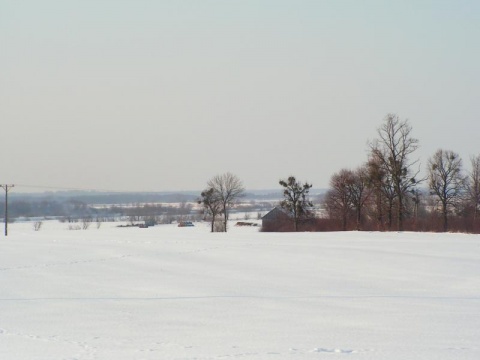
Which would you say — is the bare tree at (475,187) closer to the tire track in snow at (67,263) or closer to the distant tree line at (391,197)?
the distant tree line at (391,197)

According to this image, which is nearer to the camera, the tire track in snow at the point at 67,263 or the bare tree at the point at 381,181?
the tire track in snow at the point at 67,263

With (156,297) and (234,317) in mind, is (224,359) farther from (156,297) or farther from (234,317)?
(156,297)

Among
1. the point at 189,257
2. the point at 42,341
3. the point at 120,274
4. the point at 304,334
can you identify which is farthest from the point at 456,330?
the point at 189,257

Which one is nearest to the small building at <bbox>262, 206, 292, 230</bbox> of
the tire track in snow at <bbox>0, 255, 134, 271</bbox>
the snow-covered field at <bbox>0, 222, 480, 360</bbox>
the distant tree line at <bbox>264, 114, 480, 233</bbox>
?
the distant tree line at <bbox>264, 114, 480, 233</bbox>

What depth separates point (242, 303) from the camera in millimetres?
15820

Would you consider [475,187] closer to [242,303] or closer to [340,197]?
[340,197]

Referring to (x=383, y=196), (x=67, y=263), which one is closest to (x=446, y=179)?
(x=383, y=196)

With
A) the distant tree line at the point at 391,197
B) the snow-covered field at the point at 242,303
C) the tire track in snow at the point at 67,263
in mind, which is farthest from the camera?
the distant tree line at the point at 391,197

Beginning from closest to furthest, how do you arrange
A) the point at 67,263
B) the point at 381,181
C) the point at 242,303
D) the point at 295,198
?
the point at 242,303 → the point at 67,263 → the point at 381,181 → the point at 295,198

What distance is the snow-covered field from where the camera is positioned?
11.3 meters

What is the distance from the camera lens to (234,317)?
14188mm

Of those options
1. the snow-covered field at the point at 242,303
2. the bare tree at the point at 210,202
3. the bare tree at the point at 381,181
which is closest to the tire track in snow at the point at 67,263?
the snow-covered field at the point at 242,303

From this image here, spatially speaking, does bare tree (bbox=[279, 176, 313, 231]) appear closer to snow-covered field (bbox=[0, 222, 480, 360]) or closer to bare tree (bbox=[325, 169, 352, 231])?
bare tree (bbox=[325, 169, 352, 231])

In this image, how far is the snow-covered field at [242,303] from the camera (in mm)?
11289
